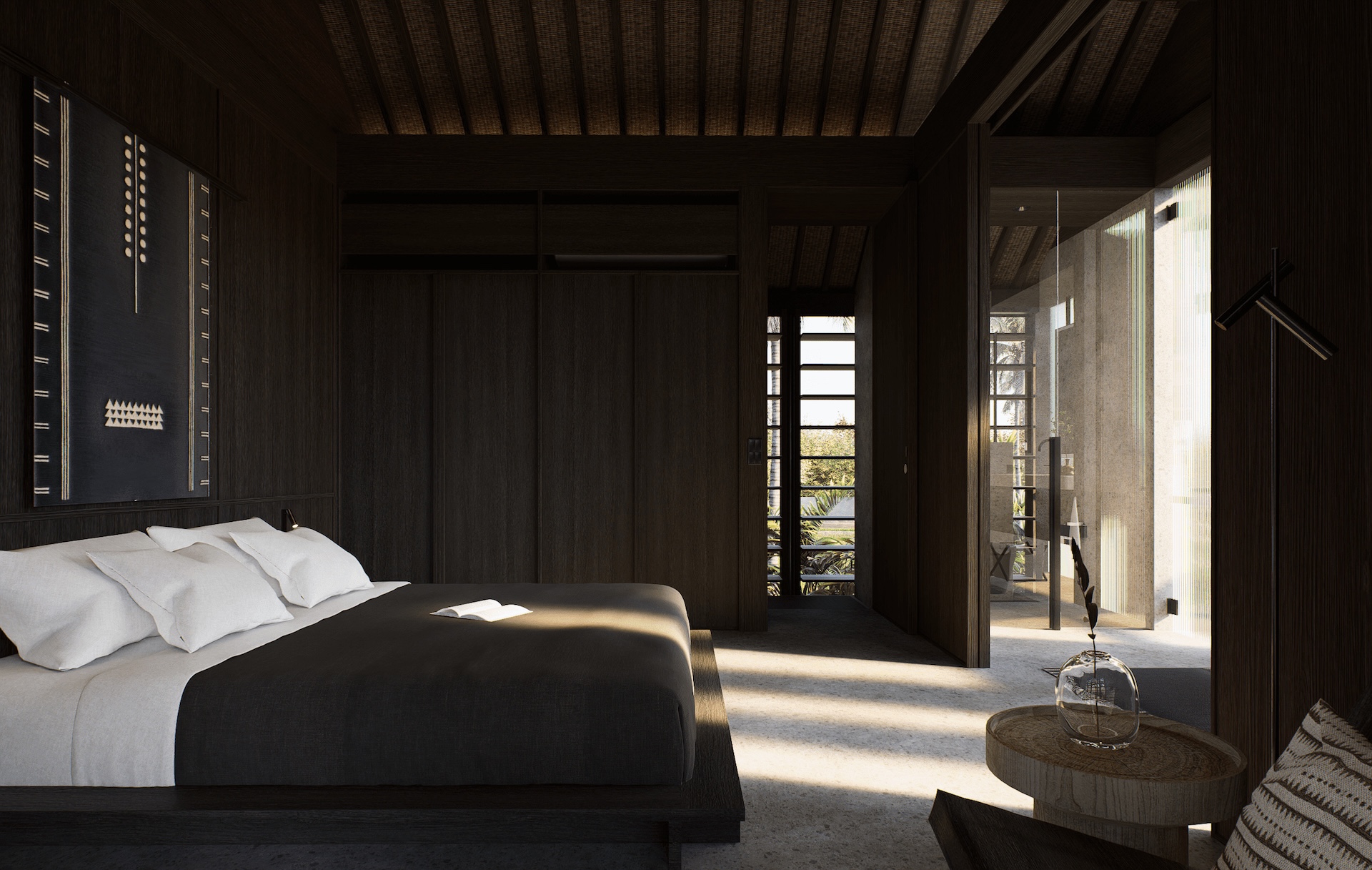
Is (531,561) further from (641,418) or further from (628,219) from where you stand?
(628,219)

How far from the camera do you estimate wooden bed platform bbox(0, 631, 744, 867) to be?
6.12 ft

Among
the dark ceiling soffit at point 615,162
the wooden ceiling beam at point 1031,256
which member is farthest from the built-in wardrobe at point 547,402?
the wooden ceiling beam at point 1031,256

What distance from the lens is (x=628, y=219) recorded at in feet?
16.3

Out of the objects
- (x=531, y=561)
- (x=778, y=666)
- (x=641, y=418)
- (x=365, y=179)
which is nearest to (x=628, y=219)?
(x=641, y=418)

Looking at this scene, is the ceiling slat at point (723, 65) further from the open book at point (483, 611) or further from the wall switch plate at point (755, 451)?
the open book at point (483, 611)

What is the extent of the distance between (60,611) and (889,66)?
4785 mm

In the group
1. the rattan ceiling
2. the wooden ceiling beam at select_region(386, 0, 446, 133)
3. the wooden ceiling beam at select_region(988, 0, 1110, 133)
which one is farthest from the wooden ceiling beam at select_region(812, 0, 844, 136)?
the wooden ceiling beam at select_region(386, 0, 446, 133)

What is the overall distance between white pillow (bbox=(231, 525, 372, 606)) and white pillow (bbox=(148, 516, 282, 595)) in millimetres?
37

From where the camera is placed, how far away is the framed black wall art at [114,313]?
262cm

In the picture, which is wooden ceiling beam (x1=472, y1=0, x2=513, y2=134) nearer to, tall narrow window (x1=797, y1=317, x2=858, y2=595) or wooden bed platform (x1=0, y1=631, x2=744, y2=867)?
tall narrow window (x1=797, y1=317, x2=858, y2=595)

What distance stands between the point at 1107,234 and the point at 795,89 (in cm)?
202

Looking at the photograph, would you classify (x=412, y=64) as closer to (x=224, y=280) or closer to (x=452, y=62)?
(x=452, y=62)

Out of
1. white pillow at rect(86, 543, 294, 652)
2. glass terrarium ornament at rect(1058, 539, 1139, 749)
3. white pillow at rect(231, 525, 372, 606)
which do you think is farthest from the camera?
white pillow at rect(231, 525, 372, 606)

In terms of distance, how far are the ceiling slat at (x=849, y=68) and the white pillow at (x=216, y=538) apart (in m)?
3.98
